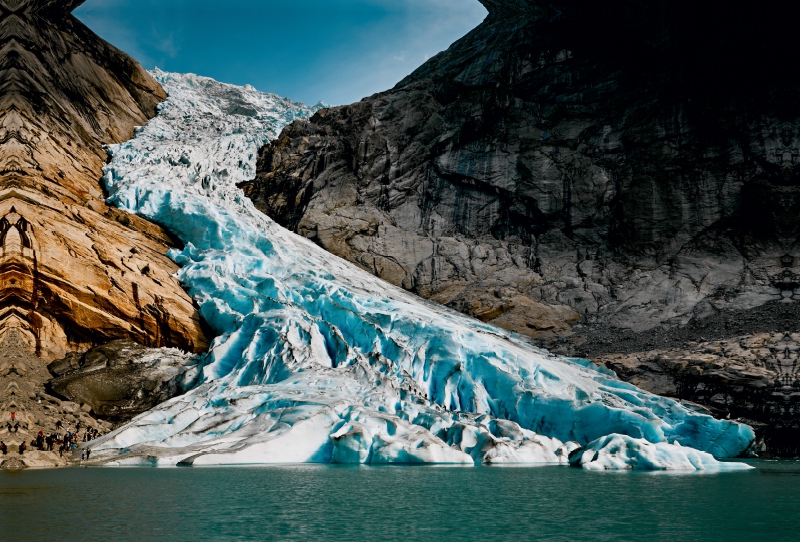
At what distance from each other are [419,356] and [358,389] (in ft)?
15.9

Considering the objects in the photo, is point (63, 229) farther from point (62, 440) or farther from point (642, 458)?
point (642, 458)

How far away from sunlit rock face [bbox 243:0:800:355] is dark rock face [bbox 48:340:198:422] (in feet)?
72.6

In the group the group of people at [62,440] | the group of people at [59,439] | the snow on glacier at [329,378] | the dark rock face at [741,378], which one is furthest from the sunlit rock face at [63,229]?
the dark rock face at [741,378]

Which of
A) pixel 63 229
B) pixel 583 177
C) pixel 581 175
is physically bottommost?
pixel 63 229

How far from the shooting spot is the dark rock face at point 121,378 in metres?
24.1

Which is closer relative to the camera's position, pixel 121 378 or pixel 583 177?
pixel 121 378

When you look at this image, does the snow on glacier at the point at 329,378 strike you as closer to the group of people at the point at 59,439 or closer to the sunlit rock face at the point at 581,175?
the group of people at the point at 59,439

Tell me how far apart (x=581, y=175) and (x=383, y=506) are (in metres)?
42.5

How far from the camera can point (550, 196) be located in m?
49.9

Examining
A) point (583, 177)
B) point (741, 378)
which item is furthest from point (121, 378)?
point (583, 177)

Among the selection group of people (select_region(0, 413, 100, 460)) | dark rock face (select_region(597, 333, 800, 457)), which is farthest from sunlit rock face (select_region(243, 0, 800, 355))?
group of people (select_region(0, 413, 100, 460))

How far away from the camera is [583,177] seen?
50.2 m

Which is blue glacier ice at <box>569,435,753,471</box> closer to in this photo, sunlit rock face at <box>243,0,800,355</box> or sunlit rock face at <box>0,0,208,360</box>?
sunlit rock face at <box>243,0,800,355</box>

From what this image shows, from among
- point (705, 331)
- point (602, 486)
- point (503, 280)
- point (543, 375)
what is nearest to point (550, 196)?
point (503, 280)
